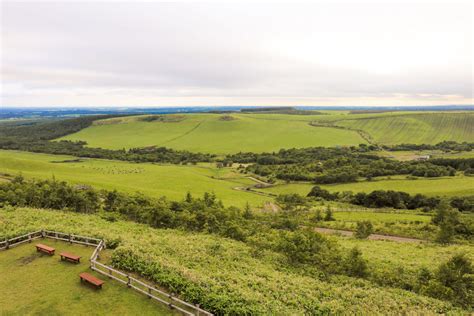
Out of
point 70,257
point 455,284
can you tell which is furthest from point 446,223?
point 70,257

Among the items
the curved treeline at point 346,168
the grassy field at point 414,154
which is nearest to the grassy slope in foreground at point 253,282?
the curved treeline at point 346,168

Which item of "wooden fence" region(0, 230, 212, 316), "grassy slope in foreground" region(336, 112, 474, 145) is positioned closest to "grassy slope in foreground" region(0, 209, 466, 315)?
"wooden fence" region(0, 230, 212, 316)

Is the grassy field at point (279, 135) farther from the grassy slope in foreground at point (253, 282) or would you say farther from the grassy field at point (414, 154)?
the grassy slope in foreground at point (253, 282)

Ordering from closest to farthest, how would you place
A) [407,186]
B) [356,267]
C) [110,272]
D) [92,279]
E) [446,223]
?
1. [92,279]
2. [110,272]
3. [356,267]
4. [446,223]
5. [407,186]

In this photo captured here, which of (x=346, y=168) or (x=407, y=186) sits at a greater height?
(x=346, y=168)

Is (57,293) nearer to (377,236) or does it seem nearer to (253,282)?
(253,282)

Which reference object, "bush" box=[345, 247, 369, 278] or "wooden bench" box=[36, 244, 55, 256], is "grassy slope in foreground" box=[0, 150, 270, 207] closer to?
"bush" box=[345, 247, 369, 278]
